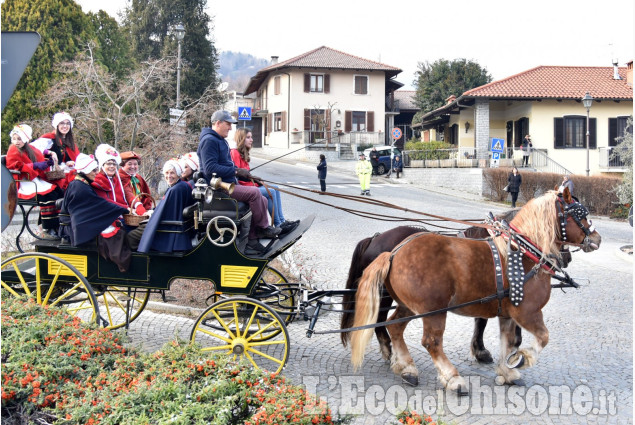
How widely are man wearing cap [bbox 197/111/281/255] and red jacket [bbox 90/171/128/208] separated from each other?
113cm

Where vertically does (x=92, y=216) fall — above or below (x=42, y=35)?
below

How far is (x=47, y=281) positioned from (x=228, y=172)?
244 centimetres

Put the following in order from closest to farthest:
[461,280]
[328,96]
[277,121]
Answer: [461,280] → [328,96] → [277,121]

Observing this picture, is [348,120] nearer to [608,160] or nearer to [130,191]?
[608,160]

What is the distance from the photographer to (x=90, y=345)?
16.5 ft

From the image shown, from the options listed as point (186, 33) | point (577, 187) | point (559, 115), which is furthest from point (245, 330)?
point (186, 33)

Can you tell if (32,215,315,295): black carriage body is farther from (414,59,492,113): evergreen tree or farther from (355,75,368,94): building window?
(414,59,492,113): evergreen tree

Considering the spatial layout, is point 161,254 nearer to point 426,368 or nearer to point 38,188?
point 38,188

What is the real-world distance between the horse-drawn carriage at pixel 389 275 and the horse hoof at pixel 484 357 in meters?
0.12

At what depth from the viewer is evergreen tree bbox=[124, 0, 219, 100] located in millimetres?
40312

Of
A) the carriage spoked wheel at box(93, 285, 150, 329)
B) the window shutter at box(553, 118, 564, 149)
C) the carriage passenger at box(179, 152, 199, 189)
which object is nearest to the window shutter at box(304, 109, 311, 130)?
the window shutter at box(553, 118, 564, 149)

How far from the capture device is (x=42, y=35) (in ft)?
76.4

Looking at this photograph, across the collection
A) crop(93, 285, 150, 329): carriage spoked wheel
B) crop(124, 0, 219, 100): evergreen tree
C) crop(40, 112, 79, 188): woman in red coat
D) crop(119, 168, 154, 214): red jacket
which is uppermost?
crop(124, 0, 219, 100): evergreen tree

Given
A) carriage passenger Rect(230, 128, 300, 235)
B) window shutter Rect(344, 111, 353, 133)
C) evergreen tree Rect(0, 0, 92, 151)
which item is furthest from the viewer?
window shutter Rect(344, 111, 353, 133)
